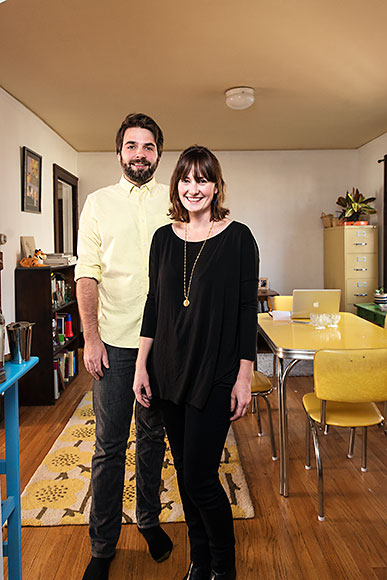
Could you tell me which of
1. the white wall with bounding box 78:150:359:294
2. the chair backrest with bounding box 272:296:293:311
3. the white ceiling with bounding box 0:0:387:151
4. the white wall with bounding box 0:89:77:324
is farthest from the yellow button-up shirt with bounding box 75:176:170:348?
the white wall with bounding box 78:150:359:294

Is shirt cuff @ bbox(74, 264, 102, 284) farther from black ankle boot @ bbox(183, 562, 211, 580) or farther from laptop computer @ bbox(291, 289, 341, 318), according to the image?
laptop computer @ bbox(291, 289, 341, 318)

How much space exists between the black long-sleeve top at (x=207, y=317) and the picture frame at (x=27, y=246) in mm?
2963

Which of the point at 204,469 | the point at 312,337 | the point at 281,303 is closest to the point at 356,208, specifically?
the point at 281,303

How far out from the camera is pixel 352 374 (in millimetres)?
2195

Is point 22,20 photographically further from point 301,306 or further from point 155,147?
point 301,306

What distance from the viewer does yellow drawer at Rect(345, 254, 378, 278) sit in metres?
5.76

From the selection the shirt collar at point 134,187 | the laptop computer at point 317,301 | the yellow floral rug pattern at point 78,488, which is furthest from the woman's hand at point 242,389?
the laptop computer at point 317,301

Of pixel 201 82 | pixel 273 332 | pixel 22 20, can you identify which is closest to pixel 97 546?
pixel 273 332

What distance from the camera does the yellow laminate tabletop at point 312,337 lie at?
2.45 metres

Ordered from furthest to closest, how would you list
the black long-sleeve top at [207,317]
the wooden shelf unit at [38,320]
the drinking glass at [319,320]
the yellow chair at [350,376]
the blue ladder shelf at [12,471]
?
the wooden shelf unit at [38,320]
the drinking glass at [319,320]
the yellow chair at [350,376]
the blue ladder shelf at [12,471]
the black long-sleeve top at [207,317]

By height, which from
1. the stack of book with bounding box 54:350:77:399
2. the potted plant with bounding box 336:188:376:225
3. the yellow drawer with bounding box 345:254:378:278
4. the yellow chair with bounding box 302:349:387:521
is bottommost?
the stack of book with bounding box 54:350:77:399

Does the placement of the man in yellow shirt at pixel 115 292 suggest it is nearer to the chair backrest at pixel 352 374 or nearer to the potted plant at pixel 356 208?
the chair backrest at pixel 352 374

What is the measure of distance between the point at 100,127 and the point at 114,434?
160 inches

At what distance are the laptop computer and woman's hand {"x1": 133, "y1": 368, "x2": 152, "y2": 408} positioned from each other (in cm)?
185
